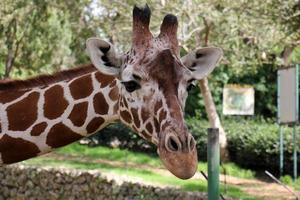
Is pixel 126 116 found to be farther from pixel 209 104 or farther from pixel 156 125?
pixel 209 104

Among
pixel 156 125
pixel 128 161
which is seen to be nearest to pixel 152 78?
pixel 156 125

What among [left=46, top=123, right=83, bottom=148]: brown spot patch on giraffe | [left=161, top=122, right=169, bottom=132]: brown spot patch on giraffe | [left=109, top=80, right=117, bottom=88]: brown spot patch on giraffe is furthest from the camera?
[left=46, top=123, right=83, bottom=148]: brown spot patch on giraffe

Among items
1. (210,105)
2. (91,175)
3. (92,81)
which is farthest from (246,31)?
(92,81)

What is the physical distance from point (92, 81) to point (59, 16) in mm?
13856

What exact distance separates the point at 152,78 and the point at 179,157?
484 mm

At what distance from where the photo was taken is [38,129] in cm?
367

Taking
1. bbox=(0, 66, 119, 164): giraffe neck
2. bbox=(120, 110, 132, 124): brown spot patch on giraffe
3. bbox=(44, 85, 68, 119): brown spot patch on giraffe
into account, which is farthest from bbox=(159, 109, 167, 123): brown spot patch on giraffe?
bbox=(44, 85, 68, 119): brown spot patch on giraffe

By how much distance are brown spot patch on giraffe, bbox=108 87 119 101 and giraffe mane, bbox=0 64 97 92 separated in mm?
313

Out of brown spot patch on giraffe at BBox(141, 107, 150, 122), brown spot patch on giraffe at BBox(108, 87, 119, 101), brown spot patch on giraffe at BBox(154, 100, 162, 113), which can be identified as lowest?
brown spot patch on giraffe at BBox(141, 107, 150, 122)

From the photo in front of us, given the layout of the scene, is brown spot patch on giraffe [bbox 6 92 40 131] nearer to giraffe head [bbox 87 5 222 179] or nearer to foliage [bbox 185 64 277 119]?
giraffe head [bbox 87 5 222 179]

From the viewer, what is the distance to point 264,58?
529 inches

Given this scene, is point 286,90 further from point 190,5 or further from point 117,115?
point 117,115

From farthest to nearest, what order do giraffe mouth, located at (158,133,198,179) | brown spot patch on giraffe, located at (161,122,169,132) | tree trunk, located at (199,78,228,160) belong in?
tree trunk, located at (199,78,228,160), brown spot patch on giraffe, located at (161,122,169,132), giraffe mouth, located at (158,133,198,179)

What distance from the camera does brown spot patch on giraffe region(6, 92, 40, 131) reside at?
3.70m
